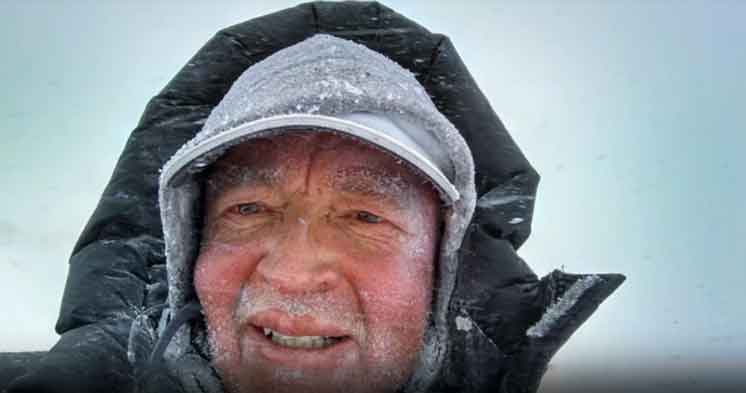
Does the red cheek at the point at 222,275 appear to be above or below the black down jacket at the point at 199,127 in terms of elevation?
below

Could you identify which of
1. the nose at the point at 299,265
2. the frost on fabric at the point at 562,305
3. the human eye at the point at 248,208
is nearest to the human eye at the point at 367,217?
the nose at the point at 299,265

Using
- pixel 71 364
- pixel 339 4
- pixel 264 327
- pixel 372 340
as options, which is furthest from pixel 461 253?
pixel 71 364

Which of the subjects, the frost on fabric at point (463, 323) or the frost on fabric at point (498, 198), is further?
the frost on fabric at point (498, 198)

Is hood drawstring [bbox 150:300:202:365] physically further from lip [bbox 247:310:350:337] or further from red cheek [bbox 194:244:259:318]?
lip [bbox 247:310:350:337]

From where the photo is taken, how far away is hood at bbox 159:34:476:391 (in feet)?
5.61

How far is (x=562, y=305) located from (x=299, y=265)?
71 cm

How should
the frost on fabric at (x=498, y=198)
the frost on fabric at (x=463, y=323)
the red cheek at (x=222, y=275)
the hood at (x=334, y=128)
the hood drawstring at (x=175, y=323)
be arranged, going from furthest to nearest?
the frost on fabric at (x=498, y=198), the frost on fabric at (x=463, y=323), the hood drawstring at (x=175, y=323), the red cheek at (x=222, y=275), the hood at (x=334, y=128)

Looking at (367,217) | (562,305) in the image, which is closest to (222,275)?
(367,217)

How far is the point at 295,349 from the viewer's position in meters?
1.77

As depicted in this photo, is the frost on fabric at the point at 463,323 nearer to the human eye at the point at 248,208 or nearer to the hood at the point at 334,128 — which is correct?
the hood at the point at 334,128

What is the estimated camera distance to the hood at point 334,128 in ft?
5.61

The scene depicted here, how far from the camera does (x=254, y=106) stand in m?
1.76

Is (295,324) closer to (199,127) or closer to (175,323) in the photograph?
(175,323)

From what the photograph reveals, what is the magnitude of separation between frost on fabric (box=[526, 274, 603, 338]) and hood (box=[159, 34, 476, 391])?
24 cm
